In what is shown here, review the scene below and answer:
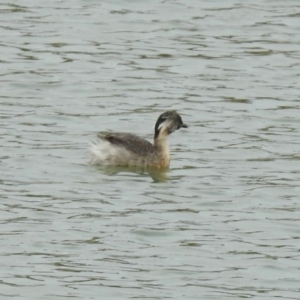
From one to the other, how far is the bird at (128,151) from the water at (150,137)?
19 cm

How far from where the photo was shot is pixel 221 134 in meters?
19.0

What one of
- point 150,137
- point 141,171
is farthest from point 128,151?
point 150,137

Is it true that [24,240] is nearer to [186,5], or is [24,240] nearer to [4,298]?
[4,298]

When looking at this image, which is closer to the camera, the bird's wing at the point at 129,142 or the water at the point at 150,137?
the water at the point at 150,137

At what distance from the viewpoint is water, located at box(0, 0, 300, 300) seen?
1352 centimetres

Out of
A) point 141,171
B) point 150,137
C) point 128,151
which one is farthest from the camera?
point 150,137

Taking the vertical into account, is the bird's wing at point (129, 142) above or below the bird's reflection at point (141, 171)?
above

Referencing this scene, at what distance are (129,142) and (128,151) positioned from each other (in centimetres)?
10

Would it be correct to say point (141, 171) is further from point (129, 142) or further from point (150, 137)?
point (150, 137)

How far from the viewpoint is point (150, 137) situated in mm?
19172

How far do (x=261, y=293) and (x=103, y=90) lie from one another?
8.27m

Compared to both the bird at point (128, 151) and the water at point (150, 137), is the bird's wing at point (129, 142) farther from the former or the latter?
the water at point (150, 137)

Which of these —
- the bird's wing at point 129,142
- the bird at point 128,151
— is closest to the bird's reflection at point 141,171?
the bird at point 128,151

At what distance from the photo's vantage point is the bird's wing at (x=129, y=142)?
17734 mm
